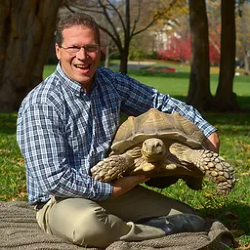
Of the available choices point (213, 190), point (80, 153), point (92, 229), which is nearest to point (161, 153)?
point (80, 153)

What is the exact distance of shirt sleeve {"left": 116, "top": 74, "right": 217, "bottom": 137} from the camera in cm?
482

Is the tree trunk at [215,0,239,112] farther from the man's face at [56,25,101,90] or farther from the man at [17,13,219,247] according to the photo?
the man's face at [56,25,101,90]

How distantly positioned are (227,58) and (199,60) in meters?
0.86

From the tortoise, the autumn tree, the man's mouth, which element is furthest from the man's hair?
the autumn tree

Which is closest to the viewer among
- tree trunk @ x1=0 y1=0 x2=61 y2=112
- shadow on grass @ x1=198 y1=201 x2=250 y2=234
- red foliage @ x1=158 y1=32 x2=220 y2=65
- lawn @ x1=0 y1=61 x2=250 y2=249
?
shadow on grass @ x1=198 y1=201 x2=250 y2=234

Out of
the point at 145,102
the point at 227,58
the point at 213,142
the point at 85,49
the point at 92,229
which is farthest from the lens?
the point at 227,58

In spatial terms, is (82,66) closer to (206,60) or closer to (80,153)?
(80,153)

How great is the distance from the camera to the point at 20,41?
14781 millimetres

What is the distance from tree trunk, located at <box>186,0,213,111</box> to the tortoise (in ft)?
44.1

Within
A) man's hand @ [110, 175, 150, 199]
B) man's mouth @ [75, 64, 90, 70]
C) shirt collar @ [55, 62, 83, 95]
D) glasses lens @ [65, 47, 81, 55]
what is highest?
glasses lens @ [65, 47, 81, 55]

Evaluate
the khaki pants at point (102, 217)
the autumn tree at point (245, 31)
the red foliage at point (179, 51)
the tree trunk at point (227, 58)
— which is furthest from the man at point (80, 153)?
the red foliage at point (179, 51)

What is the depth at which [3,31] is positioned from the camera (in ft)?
47.9

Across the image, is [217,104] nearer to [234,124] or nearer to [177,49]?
[234,124]

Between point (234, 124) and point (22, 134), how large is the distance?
9.80 meters
